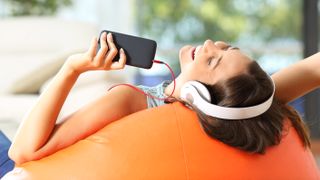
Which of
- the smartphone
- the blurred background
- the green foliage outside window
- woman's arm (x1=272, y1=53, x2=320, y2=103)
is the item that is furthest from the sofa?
the smartphone

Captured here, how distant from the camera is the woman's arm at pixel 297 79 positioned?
1569 mm

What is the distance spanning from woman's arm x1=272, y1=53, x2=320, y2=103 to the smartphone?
38cm

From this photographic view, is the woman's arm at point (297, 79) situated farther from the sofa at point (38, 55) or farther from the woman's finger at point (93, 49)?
the sofa at point (38, 55)

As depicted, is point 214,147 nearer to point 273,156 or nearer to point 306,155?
point 273,156

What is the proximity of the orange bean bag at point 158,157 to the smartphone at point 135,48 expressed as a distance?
0.12 metres

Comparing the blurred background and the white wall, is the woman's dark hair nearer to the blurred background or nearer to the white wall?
the blurred background

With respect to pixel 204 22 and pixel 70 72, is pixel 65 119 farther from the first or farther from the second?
pixel 204 22

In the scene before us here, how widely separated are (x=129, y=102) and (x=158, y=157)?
211 mm

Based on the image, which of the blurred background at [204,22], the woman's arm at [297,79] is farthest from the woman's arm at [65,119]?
the blurred background at [204,22]

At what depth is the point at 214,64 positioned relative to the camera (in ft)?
4.61

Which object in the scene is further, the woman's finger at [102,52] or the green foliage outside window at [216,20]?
the green foliage outside window at [216,20]

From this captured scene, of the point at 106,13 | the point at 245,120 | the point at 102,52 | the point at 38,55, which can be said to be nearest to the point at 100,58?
the point at 102,52

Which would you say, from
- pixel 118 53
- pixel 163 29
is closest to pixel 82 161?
pixel 118 53

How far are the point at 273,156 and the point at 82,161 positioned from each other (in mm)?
412
